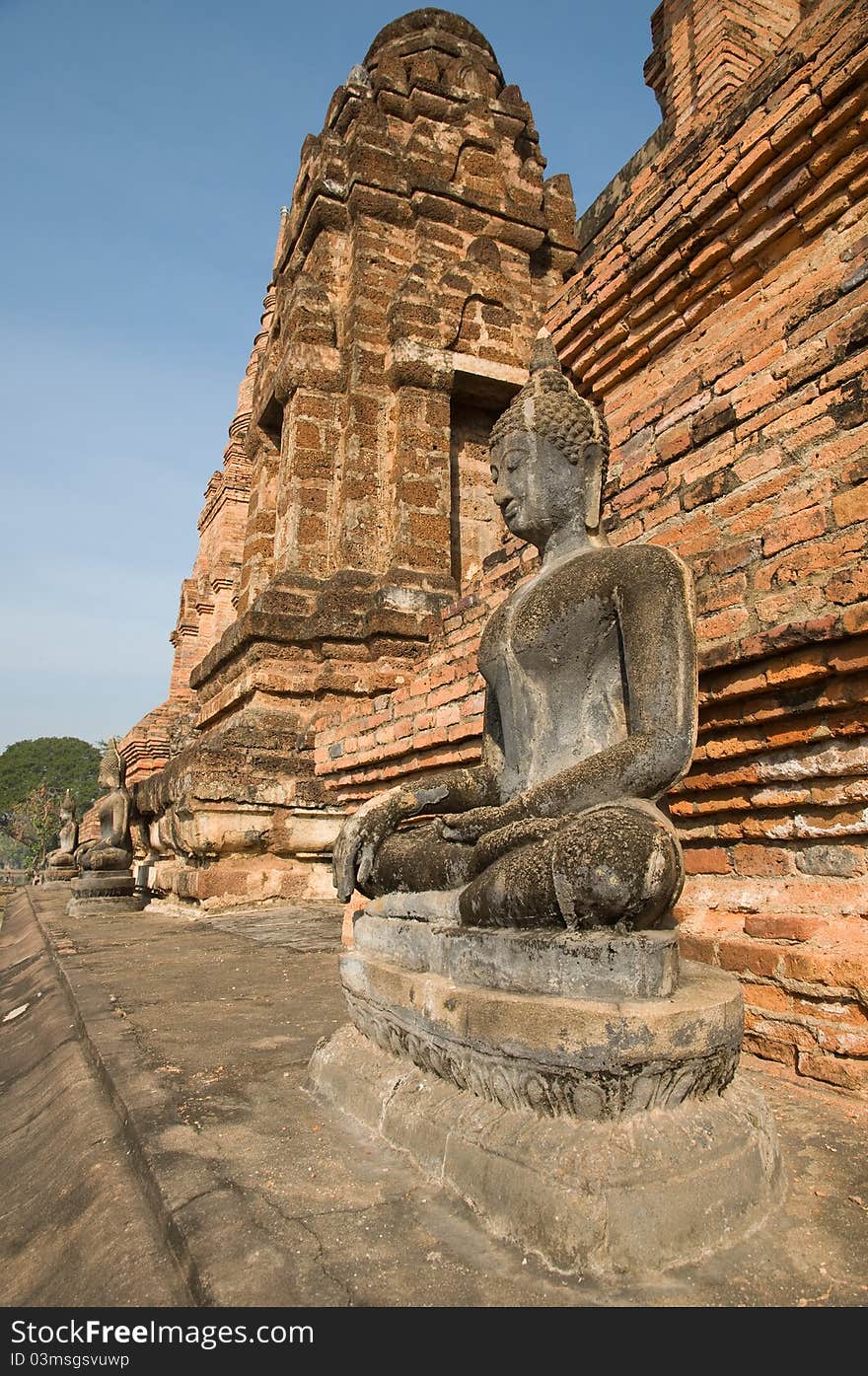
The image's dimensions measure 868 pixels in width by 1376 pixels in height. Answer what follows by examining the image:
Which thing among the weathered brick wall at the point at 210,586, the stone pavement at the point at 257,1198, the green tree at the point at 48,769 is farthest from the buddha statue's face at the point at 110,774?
the green tree at the point at 48,769

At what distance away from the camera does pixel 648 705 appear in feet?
6.12

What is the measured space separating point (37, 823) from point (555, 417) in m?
42.2

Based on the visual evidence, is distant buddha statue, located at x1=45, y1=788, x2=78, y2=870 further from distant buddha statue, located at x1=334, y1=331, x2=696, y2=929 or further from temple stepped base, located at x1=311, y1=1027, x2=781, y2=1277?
temple stepped base, located at x1=311, y1=1027, x2=781, y2=1277

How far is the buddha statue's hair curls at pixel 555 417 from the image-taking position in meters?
2.28

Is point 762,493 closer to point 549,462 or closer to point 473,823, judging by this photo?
point 549,462

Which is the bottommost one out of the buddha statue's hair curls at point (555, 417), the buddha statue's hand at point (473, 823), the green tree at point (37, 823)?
the buddha statue's hand at point (473, 823)

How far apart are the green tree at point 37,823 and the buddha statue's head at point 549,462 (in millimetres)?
39786

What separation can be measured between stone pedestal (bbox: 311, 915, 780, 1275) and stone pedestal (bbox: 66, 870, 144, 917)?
6761mm

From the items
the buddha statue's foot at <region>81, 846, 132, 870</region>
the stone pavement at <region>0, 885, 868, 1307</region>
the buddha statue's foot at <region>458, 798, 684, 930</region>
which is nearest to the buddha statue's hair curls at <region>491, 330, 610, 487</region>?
the buddha statue's foot at <region>458, 798, 684, 930</region>

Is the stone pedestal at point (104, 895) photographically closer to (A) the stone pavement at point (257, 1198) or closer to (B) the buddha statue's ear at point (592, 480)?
(A) the stone pavement at point (257, 1198)

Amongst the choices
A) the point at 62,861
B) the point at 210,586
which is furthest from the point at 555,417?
the point at 62,861

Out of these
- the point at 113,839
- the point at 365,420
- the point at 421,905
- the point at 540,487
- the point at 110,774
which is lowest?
the point at 421,905

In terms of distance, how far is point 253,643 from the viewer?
22.0 feet
